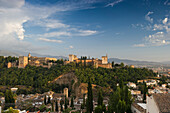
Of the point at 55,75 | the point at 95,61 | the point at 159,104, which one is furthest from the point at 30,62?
the point at 159,104

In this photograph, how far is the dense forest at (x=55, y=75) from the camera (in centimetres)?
5239

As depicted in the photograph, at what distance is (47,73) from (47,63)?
10.9m

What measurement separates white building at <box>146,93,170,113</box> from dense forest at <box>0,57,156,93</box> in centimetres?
3715

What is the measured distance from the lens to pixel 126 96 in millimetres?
16812

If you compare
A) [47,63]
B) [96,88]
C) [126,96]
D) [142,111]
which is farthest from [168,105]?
[47,63]

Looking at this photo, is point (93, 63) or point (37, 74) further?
point (93, 63)

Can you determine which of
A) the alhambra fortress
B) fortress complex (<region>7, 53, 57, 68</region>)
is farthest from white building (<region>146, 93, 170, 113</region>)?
fortress complex (<region>7, 53, 57, 68</region>)

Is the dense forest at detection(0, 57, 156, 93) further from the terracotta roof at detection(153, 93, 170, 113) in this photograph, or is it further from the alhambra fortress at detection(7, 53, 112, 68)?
the terracotta roof at detection(153, 93, 170, 113)

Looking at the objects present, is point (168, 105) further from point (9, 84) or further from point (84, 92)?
point (9, 84)

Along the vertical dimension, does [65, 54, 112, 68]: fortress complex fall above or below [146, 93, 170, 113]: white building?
above

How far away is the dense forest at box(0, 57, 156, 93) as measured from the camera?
52388mm

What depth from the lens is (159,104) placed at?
1084 cm

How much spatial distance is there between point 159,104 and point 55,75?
5100 cm

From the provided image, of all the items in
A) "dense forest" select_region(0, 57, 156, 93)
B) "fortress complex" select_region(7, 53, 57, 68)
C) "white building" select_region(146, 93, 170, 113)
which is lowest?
"dense forest" select_region(0, 57, 156, 93)
